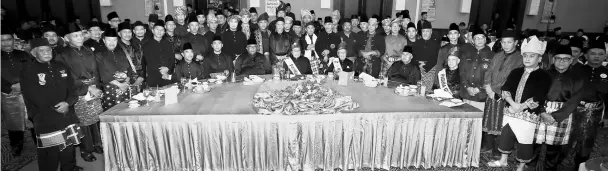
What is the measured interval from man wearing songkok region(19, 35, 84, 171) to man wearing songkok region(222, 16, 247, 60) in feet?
9.58

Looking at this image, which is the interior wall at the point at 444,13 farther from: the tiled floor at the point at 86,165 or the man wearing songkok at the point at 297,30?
the tiled floor at the point at 86,165

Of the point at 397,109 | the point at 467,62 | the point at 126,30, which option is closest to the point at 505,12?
the point at 467,62

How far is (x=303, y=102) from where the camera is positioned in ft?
11.3

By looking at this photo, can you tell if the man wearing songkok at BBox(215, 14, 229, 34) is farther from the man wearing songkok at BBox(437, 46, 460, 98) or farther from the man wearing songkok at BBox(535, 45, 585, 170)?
the man wearing songkok at BBox(535, 45, 585, 170)

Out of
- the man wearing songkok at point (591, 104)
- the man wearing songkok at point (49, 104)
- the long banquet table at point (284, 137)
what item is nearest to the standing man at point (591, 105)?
the man wearing songkok at point (591, 104)

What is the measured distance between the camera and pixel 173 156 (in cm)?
355

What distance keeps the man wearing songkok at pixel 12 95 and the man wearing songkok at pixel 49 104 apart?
3.70 feet

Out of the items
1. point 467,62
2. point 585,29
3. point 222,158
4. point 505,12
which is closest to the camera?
point 222,158

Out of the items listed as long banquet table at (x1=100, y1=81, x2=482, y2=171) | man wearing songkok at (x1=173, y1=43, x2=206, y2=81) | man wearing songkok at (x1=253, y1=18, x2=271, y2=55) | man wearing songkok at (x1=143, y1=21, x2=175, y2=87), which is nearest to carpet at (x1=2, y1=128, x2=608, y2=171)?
long banquet table at (x1=100, y1=81, x2=482, y2=171)

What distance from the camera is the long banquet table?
3.41 meters

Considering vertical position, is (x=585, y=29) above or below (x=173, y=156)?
above

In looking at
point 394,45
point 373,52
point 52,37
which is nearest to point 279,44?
point 373,52

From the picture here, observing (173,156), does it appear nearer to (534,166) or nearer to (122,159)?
(122,159)

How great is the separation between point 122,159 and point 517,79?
3.92m
